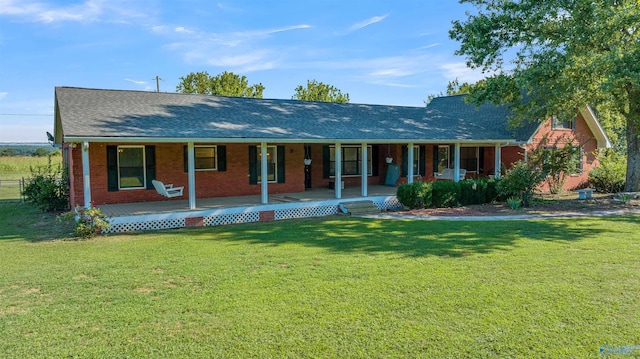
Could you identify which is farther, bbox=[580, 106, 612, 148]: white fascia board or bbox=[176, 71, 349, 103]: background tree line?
bbox=[176, 71, 349, 103]: background tree line

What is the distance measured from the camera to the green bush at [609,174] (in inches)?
838

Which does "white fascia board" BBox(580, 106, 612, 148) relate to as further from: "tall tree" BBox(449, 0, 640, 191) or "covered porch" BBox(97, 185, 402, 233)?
"covered porch" BBox(97, 185, 402, 233)

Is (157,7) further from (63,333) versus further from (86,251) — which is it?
(63,333)

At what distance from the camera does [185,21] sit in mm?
21328

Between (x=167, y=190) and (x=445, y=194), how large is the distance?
9.34 metres

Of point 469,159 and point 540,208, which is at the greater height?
point 469,159

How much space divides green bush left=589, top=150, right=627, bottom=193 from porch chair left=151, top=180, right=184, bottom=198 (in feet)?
63.5

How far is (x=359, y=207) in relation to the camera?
15.3m

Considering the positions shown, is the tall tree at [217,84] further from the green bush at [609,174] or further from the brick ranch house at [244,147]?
the green bush at [609,174]


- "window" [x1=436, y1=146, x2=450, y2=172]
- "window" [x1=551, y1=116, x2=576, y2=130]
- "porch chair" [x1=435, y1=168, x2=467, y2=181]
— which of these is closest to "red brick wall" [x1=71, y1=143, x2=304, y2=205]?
"porch chair" [x1=435, y1=168, x2=467, y2=181]

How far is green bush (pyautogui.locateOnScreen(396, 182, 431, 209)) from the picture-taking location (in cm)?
1559

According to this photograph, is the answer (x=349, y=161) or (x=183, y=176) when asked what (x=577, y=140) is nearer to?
(x=349, y=161)

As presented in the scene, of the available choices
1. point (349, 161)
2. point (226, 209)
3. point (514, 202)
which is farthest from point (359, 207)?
point (514, 202)

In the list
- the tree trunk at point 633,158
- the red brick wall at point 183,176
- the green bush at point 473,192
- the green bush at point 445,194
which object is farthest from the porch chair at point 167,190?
the tree trunk at point 633,158
